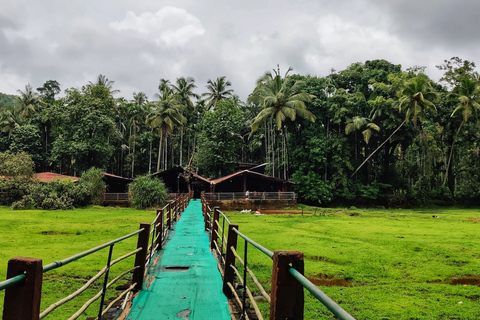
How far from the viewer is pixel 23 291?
1940mm

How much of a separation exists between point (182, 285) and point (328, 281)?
11.4ft

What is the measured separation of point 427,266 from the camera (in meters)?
8.06

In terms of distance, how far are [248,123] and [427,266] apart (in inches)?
1591

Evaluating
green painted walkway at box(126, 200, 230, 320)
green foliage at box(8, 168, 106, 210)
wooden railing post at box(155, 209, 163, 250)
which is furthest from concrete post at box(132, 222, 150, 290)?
green foliage at box(8, 168, 106, 210)

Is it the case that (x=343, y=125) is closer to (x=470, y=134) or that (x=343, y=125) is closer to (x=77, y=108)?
(x=470, y=134)

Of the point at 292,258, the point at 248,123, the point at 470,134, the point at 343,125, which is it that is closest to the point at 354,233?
the point at 292,258

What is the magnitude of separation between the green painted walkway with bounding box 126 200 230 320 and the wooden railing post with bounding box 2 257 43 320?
6.54 feet

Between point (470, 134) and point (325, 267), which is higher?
point (470, 134)

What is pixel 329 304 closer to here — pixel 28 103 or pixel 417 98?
pixel 417 98

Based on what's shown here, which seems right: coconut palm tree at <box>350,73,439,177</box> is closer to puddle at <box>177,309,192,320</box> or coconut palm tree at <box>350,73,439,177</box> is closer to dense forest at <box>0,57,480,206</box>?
dense forest at <box>0,57,480,206</box>

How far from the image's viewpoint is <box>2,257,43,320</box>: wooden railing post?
76.2 inches

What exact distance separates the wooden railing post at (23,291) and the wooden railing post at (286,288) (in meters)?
1.49

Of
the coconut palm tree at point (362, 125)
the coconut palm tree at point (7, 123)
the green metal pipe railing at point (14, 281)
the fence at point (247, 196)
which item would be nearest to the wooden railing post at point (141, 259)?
the green metal pipe railing at point (14, 281)

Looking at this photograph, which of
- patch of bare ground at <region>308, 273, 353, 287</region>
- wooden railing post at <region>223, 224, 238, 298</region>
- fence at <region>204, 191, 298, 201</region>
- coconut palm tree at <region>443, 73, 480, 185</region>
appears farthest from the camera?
coconut palm tree at <region>443, 73, 480, 185</region>
